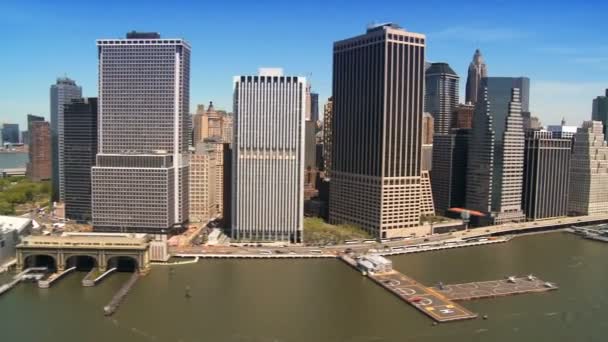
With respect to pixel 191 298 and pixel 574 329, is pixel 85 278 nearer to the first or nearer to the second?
pixel 191 298

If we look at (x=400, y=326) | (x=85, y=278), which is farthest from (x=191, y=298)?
(x=400, y=326)

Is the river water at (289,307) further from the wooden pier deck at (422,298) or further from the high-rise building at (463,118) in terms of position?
the high-rise building at (463,118)

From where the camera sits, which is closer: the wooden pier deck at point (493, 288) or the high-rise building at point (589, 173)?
the wooden pier deck at point (493, 288)

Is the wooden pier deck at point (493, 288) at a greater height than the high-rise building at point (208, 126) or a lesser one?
lesser

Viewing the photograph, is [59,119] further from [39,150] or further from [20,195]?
[39,150]

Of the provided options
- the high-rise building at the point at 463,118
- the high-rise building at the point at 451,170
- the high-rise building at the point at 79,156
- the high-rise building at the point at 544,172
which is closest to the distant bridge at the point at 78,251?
the high-rise building at the point at 79,156

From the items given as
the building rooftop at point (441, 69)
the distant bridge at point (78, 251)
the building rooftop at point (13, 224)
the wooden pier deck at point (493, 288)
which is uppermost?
the building rooftop at point (441, 69)

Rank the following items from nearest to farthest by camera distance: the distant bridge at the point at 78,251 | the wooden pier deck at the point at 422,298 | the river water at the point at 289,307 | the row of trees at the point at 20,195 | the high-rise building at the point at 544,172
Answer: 1. the river water at the point at 289,307
2. the wooden pier deck at the point at 422,298
3. the distant bridge at the point at 78,251
4. the high-rise building at the point at 544,172
5. the row of trees at the point at 20,195
